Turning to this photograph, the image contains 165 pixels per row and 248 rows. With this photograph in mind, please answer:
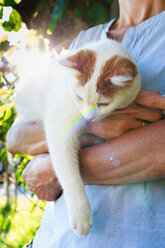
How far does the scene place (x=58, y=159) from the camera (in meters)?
0.86

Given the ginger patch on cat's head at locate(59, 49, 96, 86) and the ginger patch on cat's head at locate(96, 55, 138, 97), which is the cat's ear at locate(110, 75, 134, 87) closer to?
the ginger patch on cat's head at locate(96, 55, 138, 97)

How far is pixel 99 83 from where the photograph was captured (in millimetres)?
812

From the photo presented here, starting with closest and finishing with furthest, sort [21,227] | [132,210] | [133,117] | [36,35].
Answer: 1. [132,210]
2. [133,117]
3. [36,35]
4. [21,227]

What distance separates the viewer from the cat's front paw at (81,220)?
73 cm

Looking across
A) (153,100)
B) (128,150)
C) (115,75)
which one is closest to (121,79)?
(115,75)

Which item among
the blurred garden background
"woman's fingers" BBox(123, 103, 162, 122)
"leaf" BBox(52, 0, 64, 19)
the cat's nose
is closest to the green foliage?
the blurred garden background

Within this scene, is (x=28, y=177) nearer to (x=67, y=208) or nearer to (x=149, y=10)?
(x=67, y=208)

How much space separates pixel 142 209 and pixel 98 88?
17.7 inches

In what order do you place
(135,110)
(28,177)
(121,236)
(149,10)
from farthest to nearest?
(149,10) → (28,177) → (135,110) → (121,236)

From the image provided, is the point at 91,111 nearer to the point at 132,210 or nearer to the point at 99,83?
the point at 99,83

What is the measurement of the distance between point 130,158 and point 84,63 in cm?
41

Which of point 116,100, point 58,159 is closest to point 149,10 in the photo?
point 116,100

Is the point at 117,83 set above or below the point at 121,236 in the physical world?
above

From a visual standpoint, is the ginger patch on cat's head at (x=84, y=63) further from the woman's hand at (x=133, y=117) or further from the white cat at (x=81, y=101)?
the woman's hand at (x=133, y=117)
